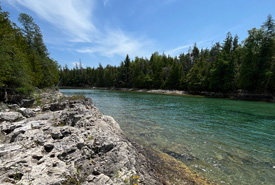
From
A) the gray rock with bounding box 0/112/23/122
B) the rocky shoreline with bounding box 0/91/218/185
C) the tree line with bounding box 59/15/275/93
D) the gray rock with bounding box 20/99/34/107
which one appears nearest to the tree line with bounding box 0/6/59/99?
the gray rock with bounding box 20/99/34/107

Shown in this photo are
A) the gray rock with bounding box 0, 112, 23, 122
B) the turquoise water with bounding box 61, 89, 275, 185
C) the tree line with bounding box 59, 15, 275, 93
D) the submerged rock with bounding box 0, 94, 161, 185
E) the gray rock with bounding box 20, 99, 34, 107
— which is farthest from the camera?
the tree line with bounding box 59, 15, 275, 93

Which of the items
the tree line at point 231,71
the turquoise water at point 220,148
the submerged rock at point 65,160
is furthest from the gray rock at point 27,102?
the tree line at point 231,71

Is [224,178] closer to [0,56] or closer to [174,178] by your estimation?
[174,178]

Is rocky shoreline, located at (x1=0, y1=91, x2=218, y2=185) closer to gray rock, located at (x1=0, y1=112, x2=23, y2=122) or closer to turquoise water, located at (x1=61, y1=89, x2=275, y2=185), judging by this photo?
turquoise water, located at (x1=61, y1=89, x2=275, y2=185)

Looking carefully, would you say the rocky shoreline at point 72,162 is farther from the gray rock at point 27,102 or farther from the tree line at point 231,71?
the tree line at point 231,71

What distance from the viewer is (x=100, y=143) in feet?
16.4

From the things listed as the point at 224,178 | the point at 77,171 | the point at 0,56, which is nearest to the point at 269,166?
the point at 224,178

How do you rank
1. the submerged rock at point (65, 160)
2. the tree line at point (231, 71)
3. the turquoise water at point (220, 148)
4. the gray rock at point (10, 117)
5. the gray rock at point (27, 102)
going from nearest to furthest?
the submerged rock at point (65, 160) < the turquoise water at point (220, 148) < the gray rock at point (10, 117) < the gray rock at point (27, 102) < the tree line at point (231, 71)

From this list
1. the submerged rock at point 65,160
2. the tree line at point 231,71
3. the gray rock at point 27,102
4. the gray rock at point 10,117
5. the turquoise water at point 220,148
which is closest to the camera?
the submerged rock at point 65,160

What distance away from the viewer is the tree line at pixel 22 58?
13.0 meters

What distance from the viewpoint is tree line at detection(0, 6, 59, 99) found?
13039mm

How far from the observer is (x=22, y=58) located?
16.6m

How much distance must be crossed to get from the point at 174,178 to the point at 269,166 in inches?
205

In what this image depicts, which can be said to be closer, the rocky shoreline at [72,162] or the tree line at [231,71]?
the rocky shoreline at [72,162]
